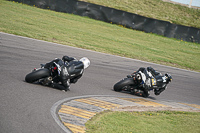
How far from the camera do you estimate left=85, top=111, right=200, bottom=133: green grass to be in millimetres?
5027

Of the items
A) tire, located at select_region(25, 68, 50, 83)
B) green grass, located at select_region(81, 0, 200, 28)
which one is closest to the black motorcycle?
tire, located at select_region(25, 68, 50, 83)

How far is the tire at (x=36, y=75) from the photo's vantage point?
688 centimetres

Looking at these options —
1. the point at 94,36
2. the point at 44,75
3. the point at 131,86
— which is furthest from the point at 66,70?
the point at 94,36

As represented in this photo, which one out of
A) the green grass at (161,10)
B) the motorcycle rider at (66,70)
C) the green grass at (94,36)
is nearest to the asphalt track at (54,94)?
the motorcycle rider at (66,70)

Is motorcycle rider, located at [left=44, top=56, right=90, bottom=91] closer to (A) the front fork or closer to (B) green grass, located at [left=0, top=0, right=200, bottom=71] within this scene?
(A) the front fork

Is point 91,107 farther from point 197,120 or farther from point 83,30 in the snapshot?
point 83,30

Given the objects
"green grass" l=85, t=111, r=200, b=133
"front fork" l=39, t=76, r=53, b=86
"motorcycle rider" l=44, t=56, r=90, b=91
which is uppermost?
"motorcycle rider" l=44, t=56, r=90, b=91

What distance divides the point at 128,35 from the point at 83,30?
4.10 metres

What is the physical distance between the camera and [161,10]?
103 ft

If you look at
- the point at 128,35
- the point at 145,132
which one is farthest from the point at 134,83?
the point at 128,35

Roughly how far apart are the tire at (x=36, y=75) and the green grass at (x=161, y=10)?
2236 centimetres

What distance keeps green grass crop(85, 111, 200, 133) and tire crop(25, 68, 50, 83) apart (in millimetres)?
1860

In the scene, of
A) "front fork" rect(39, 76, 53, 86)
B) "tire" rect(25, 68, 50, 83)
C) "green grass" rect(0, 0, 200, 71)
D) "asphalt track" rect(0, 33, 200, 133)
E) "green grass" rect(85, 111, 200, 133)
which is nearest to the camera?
"asphalt track" rect(0, 33, 200, 133)

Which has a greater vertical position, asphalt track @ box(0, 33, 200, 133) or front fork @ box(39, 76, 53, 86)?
front fork @ box(39, 76, 53, 86)
